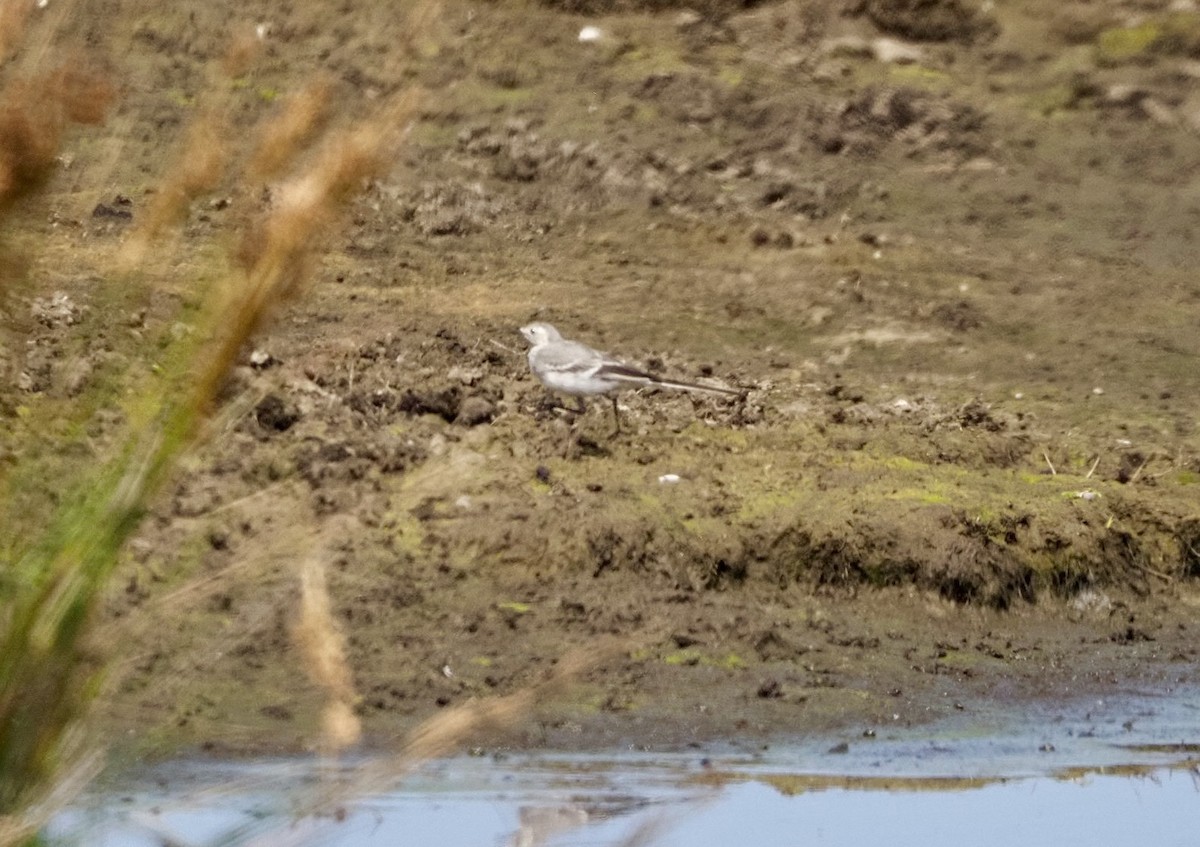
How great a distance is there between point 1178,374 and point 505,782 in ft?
19.1

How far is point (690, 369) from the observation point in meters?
10.9

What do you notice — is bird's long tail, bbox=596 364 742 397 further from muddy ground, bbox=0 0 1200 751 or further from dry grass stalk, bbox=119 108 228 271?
dry grass stalk, bbox=119 108 228 271

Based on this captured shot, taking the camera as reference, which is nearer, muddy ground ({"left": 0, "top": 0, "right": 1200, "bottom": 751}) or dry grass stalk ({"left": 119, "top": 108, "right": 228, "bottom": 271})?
dry grass stalk ({"left": 119, "top": 108, "right": 228, "bottom": 271})

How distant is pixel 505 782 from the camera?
7.01 m

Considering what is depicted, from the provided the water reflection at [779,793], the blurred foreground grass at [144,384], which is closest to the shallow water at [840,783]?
the water reflection at [779,793]

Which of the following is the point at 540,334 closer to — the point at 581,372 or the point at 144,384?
the point at 581,372

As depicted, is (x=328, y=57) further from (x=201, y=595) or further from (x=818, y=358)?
(x=201, y=595)

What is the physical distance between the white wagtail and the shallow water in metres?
2.51

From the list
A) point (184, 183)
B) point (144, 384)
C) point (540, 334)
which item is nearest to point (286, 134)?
point (184, 183)

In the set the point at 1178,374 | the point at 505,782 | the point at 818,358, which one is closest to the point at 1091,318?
the point at 1178,374

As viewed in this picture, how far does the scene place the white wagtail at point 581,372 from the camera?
32.0 ft

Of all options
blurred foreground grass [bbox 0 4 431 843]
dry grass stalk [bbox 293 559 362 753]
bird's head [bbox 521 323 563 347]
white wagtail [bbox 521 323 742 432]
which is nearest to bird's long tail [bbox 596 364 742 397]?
white wagtail [bbox 521 323 742 432]

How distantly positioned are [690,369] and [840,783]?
12.7 ft

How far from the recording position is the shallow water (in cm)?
657
